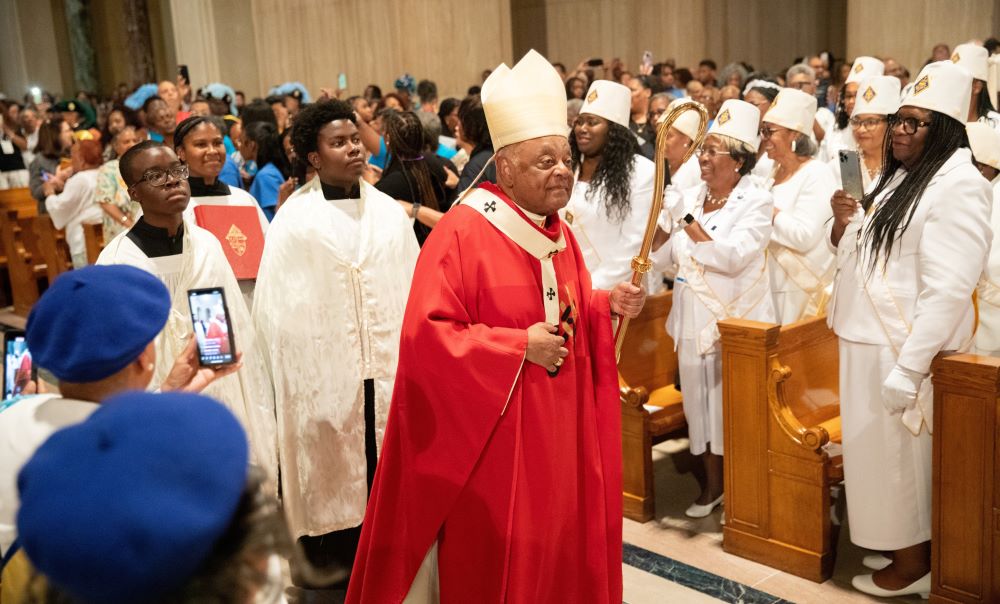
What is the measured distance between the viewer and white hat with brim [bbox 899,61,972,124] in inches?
141

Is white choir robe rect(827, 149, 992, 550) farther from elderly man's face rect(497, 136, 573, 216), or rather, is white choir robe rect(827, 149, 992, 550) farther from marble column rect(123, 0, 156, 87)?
marble column rect(123, 0, 156, 87)

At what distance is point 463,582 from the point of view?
3.02m

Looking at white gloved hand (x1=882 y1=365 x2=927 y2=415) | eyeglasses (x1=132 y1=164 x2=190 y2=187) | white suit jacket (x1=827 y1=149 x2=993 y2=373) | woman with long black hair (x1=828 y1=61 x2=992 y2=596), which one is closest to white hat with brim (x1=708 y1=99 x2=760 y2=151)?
woman with long black hair (x1=828 y1=61 x2=992 y2=596)

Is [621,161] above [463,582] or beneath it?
above

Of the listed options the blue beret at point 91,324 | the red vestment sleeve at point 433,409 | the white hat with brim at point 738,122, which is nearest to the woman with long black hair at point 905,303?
the white hat with brim at point 738,122

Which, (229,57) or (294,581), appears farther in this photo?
(229,57)

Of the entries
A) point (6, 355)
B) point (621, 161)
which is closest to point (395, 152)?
point (621, 161)

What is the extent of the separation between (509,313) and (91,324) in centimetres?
144

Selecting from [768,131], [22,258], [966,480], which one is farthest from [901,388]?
[22,258]

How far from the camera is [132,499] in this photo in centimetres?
110

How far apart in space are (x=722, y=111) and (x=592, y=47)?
13353 mm

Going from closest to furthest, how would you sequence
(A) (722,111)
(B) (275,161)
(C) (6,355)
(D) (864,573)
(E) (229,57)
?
(C) (6,355)
(D) (864,573)
(A) (722,111)
(B) (275,161)
(E) (229,57)

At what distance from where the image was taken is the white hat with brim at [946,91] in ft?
11.8

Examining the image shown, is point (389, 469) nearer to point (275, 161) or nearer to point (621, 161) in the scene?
point (621, 161)
